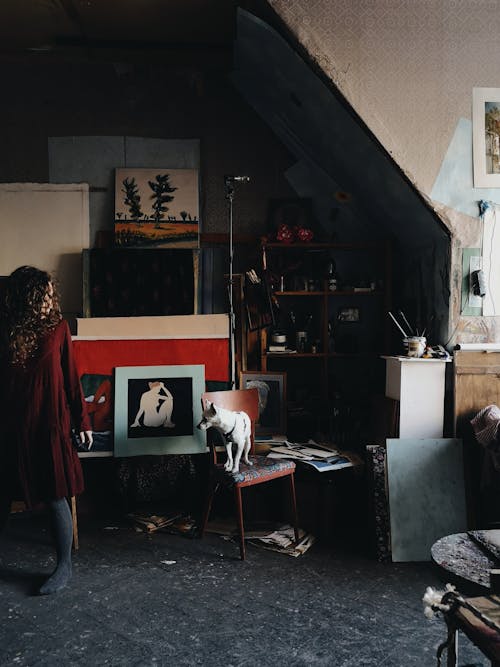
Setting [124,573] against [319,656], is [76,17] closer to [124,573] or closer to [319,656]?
[124,573]

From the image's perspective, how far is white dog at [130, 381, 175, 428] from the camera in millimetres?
4082

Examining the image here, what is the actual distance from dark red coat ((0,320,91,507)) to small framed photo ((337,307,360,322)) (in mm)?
2576

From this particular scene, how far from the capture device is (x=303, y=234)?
471cm

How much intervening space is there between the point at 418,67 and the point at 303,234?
4.78ft

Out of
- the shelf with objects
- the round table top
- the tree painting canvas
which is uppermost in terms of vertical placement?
the tree painting canvas

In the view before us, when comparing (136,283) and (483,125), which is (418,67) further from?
(136,283)

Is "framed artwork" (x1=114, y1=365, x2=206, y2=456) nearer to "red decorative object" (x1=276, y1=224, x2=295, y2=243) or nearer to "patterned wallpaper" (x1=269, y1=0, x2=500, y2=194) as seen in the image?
"red decorative object" (x1=276, y1=224, x2=295, y2=243)

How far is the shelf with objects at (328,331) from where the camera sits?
15.4 feet

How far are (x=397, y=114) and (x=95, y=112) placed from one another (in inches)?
102

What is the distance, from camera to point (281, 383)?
4.54m

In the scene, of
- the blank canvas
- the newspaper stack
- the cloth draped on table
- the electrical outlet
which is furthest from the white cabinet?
the newspaper stack

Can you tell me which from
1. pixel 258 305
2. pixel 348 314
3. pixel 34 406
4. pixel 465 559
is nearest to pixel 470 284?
pixel 348 314

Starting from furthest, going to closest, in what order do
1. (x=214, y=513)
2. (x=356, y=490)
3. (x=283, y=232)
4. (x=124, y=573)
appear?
(x=283, y=232)
(x=214, y=513)
(x=356, y=490)
(x=124, y=573)

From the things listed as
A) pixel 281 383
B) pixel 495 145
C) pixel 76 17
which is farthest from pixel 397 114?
pixel 76 17
